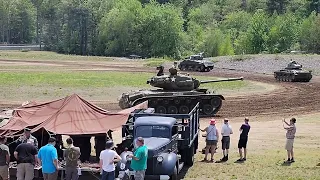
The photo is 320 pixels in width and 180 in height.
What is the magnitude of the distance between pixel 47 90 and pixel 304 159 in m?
27.0

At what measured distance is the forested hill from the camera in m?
113

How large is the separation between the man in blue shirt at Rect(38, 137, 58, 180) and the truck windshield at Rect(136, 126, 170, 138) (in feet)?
10.3

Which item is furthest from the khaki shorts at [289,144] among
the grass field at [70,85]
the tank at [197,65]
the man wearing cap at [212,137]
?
the tank at [197,65]

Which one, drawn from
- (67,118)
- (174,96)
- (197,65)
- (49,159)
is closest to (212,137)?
(67,118)

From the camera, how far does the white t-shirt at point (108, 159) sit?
15.5 meters

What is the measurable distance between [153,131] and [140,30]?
98.5m

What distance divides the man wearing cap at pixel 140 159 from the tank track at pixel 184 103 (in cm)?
1744

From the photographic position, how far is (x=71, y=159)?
1612 cm

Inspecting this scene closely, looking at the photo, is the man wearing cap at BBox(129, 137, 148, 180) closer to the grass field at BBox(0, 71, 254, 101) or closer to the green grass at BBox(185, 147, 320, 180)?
the green grass at BBox(185, 147, 320, 180)

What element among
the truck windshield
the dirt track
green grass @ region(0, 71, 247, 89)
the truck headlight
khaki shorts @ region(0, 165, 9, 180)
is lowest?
the dirt track

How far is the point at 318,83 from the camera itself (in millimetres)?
57188

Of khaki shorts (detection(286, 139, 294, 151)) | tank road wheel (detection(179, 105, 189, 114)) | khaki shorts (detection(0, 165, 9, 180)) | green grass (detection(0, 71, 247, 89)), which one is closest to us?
khaki shorts (detection(0, 165, 9, 180))

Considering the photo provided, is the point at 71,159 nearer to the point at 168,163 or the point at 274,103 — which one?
the point at 168,163

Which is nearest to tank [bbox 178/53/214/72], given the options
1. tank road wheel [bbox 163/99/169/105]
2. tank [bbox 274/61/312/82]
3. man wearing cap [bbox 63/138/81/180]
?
tank [bbox 274/61/312/82]
